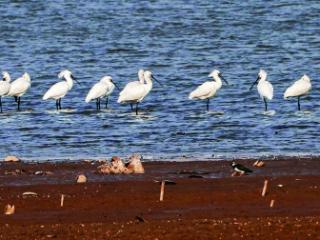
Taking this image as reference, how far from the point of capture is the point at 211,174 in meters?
14.4

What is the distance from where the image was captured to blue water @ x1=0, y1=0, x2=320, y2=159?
62.0ft

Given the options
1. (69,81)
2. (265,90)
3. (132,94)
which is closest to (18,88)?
(69,81)

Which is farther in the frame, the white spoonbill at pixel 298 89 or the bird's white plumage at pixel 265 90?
the white spoonbill at pixel 298 89

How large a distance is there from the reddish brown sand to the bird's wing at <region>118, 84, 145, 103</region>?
8.49 metres

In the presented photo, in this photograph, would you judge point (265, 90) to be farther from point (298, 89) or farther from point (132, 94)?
point (132, 94)

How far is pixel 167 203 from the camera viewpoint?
1227cm

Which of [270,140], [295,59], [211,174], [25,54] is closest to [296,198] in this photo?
[211,174]

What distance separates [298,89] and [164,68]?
7048mm

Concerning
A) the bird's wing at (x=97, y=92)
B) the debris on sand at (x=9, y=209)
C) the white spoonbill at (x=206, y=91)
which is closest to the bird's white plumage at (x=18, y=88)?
the bird's wing at (x=97, y=92)

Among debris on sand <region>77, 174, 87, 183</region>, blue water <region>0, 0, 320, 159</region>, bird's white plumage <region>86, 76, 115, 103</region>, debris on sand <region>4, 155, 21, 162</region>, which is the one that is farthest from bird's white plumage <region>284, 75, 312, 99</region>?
debris on sand <region>77, 174, 87, 183</region>

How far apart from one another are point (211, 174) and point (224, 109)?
353 inches

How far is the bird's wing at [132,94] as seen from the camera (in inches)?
945

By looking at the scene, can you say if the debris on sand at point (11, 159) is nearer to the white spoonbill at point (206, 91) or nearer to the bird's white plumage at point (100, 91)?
the bird's white plumage at point (100, 91)

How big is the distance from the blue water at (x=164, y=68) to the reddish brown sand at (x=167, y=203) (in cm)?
263
